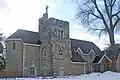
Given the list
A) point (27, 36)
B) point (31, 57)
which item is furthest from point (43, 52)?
point (27, 36)

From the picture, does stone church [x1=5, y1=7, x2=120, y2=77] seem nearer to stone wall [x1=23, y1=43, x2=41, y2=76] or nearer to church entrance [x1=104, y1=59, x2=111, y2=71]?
stone wall [x1=23, y1=43, x2=41, y2=76]

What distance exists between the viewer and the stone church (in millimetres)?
43938

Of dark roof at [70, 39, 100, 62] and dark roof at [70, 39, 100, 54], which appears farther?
dark roof at [70, 39, 100, 54]

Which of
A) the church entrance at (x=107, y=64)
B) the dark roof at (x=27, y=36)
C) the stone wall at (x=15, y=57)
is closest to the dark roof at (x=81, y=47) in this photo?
the church entrance at (x=107, y=64)

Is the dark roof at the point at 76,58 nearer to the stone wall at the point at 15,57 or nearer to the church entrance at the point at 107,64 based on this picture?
the church entrance at the point at 107,64

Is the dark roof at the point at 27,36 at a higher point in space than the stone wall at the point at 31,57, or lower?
higher

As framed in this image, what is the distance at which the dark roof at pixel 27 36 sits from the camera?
1783 inches

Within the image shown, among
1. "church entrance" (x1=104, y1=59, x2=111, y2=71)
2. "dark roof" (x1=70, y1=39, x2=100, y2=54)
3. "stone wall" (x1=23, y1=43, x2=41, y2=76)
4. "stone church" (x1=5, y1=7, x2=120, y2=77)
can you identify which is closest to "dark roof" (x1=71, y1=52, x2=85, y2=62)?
"stone church" (x1=5, y1=7, x2=120, y2=77)

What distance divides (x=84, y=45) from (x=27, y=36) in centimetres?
1956

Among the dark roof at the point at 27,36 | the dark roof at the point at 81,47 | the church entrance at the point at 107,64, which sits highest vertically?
the dark roof at the point at 27,36

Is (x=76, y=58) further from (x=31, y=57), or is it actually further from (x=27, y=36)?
(x=27, y=36)

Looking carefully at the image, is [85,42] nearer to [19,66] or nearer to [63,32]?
[63,32]

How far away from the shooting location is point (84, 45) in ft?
201

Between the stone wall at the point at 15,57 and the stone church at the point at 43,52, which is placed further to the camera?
the stone church at the point at 43,52
